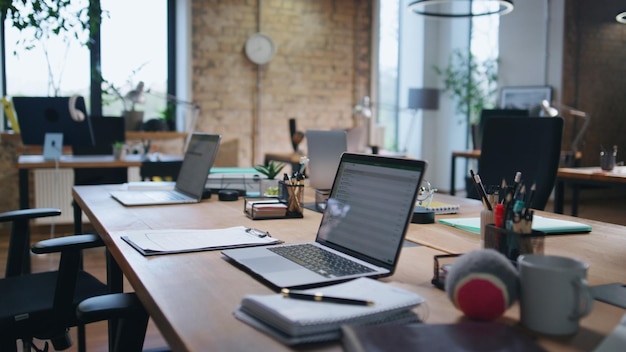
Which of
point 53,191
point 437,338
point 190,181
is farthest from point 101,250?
point 437,338

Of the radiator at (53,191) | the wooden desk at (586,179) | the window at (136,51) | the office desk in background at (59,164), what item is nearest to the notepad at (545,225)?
the wooden desk at (586,179)

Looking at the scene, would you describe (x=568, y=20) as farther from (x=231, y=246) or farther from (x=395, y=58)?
(x=231, y=246)

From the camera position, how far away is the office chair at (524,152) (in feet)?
8.36

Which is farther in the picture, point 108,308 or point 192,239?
point 192,239

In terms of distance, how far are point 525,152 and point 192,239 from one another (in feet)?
5.56

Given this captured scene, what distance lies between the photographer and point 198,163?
8.30ft

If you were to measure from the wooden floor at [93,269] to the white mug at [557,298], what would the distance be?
5.60ft

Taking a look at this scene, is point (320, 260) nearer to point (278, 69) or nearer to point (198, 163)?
point (198, 163)

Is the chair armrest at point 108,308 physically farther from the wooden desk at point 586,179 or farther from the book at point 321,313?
the wooden desk at point 586,179

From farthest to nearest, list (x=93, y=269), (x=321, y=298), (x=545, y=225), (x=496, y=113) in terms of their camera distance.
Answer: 1. (x=496, y=113)
2. (x=93, y=269)
3. (x=545, y=225)
4. (x=321, y=298)

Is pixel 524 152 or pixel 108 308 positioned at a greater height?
→ pixel 524 152

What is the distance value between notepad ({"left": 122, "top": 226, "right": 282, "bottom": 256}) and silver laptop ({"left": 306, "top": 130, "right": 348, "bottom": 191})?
99 centimetres

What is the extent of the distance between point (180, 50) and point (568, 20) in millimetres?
4434

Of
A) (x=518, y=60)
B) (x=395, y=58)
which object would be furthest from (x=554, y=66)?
(x=395, y=58)
